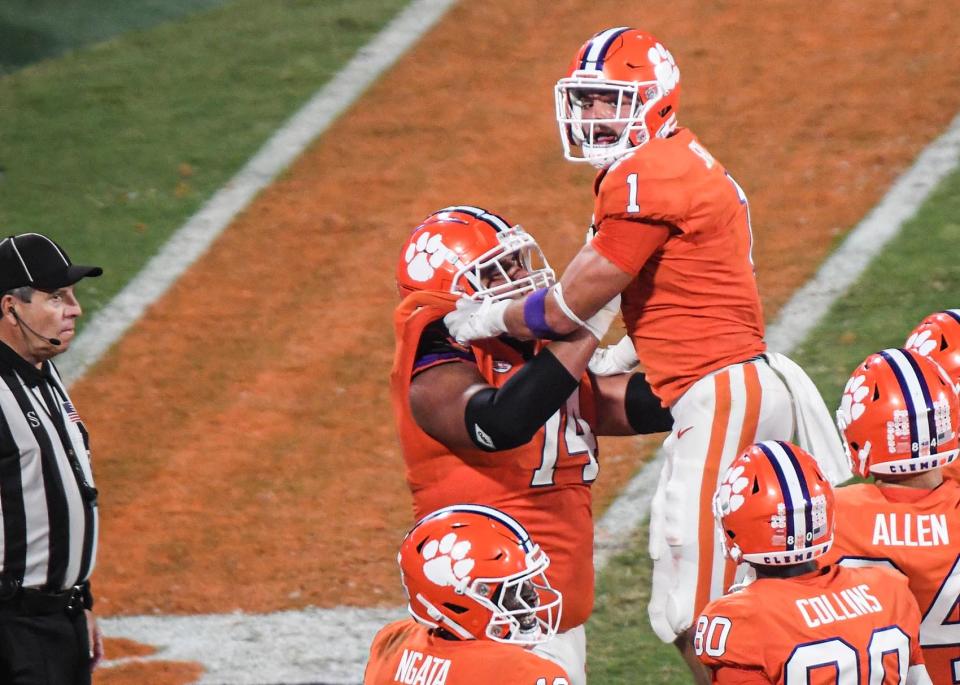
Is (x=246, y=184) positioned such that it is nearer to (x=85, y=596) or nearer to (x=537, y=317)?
(x=85, y=596)

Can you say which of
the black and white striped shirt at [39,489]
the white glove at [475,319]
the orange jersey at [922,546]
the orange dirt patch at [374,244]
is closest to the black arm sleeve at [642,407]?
the white glove at [475,319]

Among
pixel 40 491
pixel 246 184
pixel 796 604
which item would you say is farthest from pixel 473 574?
pixel 246 184

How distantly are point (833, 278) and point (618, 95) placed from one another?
4.03 meters

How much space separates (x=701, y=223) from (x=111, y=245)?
18.5 ft

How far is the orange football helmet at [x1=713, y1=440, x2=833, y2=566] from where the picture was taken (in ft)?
11.3

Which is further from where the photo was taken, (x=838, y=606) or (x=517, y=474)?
(x=517, y=474)

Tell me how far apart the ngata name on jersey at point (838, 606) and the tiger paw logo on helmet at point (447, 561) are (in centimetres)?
75

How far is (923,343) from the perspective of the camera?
457 centimetres

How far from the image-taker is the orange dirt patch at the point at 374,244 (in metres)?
6.67

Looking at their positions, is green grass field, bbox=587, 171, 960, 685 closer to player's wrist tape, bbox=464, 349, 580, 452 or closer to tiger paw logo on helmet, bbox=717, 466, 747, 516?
player's wrist tape, bbox=464, 349, 580, 452

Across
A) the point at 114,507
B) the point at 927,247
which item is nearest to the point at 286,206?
the point at 114,507

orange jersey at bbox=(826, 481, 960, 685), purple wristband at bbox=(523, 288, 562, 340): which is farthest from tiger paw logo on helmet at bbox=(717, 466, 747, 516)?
purple wristband at bbox=(523, 288, 562, 340)

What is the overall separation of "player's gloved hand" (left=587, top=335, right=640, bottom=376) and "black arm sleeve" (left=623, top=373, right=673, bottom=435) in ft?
0.17

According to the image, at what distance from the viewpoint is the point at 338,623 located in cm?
598
